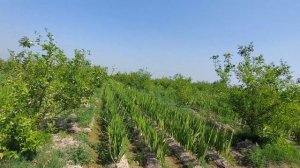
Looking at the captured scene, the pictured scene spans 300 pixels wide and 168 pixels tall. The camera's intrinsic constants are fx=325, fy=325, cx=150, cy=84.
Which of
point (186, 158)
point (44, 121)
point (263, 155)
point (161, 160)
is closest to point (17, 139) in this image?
point (44, 121)

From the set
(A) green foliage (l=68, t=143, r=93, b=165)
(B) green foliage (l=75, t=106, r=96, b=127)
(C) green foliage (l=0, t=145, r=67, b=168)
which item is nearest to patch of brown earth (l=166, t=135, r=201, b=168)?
(A) green foliage (l=68, t=143, r=93, b=165)

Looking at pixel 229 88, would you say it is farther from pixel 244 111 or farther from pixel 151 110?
pixel 151 110

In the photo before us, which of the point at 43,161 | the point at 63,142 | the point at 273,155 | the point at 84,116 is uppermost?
the point at 84,116

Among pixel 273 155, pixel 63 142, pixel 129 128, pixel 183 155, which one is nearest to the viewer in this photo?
pixel 63 142

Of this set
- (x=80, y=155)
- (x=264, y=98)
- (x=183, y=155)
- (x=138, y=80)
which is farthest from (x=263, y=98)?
(x=138, y=80)

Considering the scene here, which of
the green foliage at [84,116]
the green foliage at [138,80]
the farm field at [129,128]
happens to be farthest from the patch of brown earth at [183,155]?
the green foliage at [138,80]

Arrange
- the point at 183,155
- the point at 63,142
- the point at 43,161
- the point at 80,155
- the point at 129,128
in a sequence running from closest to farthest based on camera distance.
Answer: the point at 43,161
the point at 80,155
the point at 63,142
the point at 183,155
the point at 129,128

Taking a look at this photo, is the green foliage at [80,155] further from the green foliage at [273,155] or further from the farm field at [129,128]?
the green foliage at [273,155]

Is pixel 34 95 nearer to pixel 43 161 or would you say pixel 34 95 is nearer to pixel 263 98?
pixel 43 161

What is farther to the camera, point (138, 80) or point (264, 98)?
point (138, 80)

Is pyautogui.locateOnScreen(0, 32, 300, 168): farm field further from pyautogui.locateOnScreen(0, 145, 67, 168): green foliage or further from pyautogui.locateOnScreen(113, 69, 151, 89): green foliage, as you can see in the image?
pyautogui.locateOnScreen(113, 69, 151, 89): green foliage

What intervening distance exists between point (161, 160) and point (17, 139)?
3.79 m

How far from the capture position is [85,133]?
10922 mm

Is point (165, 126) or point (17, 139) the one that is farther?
point (165, 126)
